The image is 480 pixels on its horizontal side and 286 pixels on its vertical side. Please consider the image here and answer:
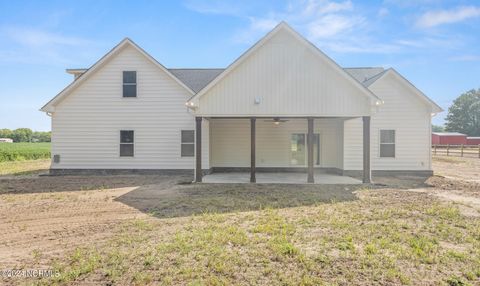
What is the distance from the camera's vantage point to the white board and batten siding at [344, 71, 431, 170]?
45.8 ft

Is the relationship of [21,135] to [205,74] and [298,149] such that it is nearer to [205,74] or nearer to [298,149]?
[205,74]

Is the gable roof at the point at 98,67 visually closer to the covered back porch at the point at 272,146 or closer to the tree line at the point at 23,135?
the covered back porch at the point at 272,146

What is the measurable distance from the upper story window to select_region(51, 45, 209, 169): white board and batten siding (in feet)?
0.73

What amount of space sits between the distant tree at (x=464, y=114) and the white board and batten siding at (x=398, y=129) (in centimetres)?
8338

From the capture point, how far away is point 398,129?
553 inches

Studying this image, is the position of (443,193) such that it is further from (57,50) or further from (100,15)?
(57,50)

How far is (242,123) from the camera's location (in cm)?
1534

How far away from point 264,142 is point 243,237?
417 inches

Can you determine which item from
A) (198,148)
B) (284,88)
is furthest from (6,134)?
(284,88)

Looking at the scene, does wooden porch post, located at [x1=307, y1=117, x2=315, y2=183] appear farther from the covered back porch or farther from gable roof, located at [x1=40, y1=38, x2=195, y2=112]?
gable roof, located at [x1=40, y1=38, x2=195, y2=112]

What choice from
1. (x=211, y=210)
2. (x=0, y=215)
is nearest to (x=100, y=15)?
(x=0, y=215)

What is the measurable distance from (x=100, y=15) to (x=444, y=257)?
51.0ft

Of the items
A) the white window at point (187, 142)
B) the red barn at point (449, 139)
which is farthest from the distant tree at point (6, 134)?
the red barn at point (449, 139)

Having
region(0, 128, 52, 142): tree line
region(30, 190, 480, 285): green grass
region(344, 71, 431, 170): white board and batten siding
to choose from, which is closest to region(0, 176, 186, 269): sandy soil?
region(30, 190, 480, 285): green grass
